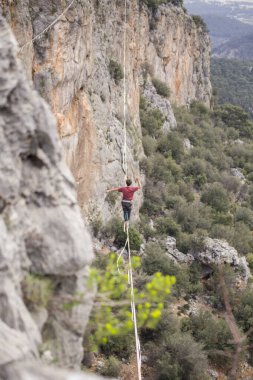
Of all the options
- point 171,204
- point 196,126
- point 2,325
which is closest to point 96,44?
point 171,204

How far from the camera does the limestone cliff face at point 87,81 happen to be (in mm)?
13141

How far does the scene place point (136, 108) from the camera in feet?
82.2

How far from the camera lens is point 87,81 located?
55.1 ft

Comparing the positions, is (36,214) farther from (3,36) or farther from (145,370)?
(145,370)

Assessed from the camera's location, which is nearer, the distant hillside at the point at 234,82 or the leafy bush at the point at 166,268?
the leafy bush at the point at 166,268

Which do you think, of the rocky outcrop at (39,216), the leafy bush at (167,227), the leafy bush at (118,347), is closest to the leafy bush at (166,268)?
the leafy bush at (167,227)

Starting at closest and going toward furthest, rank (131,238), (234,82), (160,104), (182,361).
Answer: (182,361) → (131,238) → (160,104) → (234,82)

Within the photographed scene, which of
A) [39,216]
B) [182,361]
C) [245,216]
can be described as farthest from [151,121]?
[39,216]

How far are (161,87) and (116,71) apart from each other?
47.1 ft

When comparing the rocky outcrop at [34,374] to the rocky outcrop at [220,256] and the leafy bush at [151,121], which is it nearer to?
the rocky outcrop at [220,256]

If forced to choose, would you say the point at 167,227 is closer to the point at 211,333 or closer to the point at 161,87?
the point at 211,333

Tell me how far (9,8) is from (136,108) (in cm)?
1374

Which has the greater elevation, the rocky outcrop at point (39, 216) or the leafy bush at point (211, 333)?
the rocky outcrop at point (39, 216)

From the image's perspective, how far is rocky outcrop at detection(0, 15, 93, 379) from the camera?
441cm
